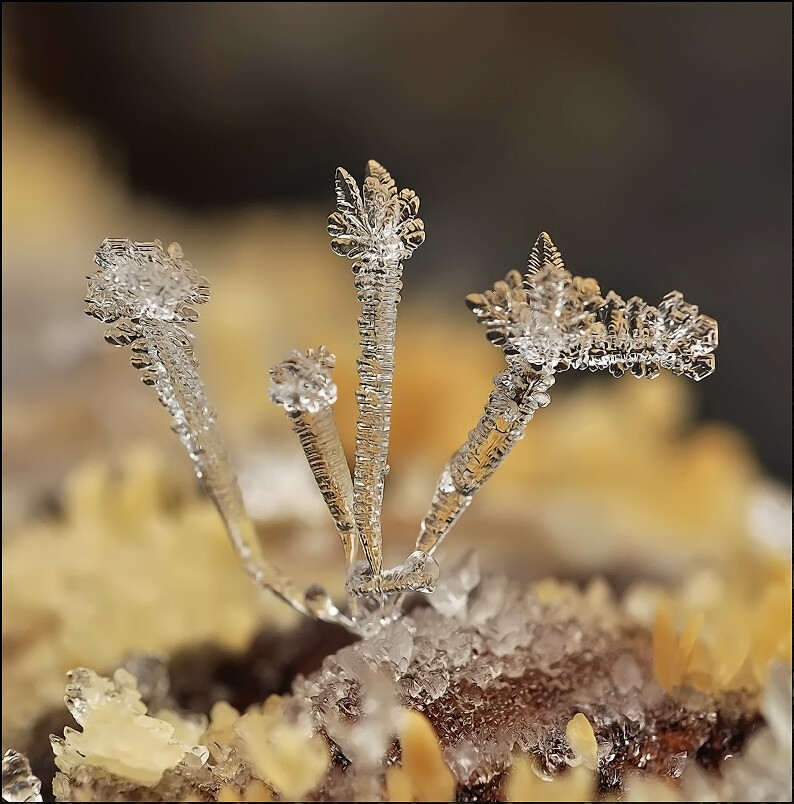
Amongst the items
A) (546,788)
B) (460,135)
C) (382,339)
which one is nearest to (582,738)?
(546,788)

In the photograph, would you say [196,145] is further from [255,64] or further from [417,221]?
[417,221]

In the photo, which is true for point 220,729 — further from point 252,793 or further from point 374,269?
point 374,269

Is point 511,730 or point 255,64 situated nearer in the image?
point 511,730

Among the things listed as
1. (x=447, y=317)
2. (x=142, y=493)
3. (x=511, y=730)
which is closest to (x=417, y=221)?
(x=511, y=730)

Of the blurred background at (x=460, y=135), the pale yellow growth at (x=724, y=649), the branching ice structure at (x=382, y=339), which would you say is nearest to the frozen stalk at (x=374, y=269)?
the branching ice structure at (x=382, y=339)

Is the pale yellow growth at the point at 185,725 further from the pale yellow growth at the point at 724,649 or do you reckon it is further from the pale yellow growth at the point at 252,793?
the pale yellow growth at the point at 724,649

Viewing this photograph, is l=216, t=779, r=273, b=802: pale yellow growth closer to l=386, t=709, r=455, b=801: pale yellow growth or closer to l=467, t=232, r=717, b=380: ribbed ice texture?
l=386, t=709, r=455, b=801: pale yellow growth
